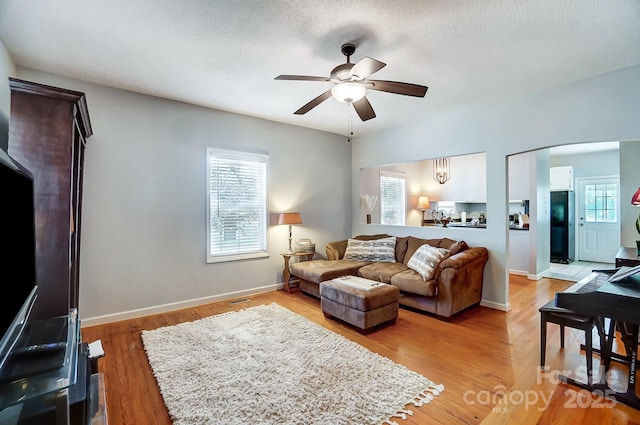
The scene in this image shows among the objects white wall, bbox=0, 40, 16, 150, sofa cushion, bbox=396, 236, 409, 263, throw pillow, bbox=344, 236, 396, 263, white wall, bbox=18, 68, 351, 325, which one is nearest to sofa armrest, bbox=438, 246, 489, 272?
sofa cushion, bbox=396, 236, 409, 263

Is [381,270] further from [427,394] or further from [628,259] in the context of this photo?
[628,259]

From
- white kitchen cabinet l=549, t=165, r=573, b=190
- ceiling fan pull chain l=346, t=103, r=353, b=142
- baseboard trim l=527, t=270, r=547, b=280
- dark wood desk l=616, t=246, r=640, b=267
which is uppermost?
ceiling fan pull chain l=346, t=103, r=353, b=142

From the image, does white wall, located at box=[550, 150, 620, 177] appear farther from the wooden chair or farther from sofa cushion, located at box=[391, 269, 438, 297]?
the wooden chair

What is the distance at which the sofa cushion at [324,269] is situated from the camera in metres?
4.19

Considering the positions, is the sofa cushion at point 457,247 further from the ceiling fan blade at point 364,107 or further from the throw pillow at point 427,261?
the ceiling fan blade at point 364,107

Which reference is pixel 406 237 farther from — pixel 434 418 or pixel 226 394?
pixel 226 394

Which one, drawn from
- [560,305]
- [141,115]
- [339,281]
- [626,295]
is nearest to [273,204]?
[339,281]

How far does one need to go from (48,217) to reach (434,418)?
293 centimetres

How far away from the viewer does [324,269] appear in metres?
4.28

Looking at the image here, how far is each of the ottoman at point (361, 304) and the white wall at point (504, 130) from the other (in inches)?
64.7

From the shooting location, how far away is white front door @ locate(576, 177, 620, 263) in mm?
6758

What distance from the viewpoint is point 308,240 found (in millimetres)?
5078

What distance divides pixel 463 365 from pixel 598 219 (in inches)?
285

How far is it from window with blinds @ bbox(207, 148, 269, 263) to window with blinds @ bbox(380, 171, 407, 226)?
3087 mm
